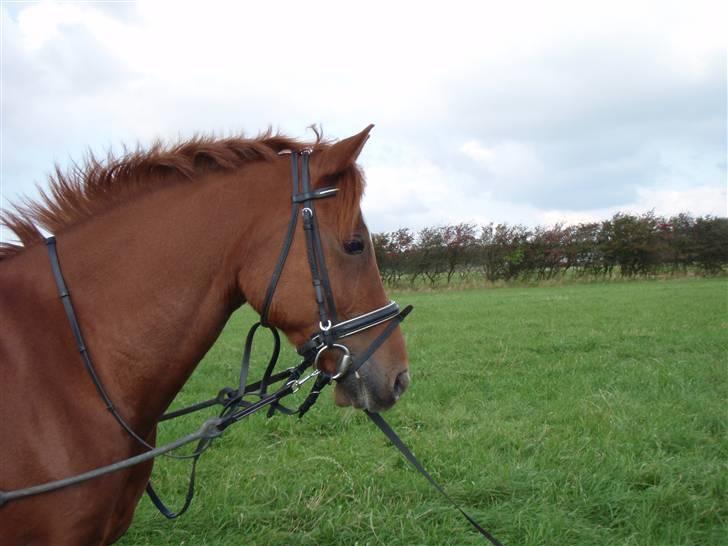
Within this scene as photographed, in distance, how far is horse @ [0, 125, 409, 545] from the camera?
86.8 inches

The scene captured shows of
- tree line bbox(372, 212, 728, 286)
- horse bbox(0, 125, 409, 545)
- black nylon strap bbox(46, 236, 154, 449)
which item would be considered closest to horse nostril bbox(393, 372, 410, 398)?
horse bbox(0, 125, 409, 545)

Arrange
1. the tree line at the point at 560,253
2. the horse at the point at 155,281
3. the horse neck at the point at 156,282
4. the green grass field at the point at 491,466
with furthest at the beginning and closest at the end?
the tree line at the point at 560,253 < the green grass field at the point at 491,466 < the horse neck at the point at 156,282 < the horse at the point at 155,281

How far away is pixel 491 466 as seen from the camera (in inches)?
180

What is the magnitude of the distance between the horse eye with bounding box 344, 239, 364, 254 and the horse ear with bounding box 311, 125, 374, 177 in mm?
313

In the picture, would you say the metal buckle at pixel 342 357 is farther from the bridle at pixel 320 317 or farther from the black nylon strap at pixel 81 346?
the black nylon strap at pixel 81 346

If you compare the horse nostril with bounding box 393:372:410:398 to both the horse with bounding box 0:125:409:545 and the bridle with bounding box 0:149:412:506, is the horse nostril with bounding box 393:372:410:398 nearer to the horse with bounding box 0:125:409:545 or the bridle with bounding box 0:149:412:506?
the horse with bounding box 0:125:409:545

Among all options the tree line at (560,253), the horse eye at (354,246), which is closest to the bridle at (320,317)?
the horse eye at (354,246)

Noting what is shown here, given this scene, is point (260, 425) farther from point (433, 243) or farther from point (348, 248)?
point (433, 243)

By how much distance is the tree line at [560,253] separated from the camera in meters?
36.8

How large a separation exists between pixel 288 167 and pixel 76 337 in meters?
1.12

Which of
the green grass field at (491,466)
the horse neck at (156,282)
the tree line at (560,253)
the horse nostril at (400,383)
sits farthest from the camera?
the tree line at (560,253)

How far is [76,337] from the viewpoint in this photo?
2242 millimetres

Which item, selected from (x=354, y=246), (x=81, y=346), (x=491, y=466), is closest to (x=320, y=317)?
(x=354, y=246)

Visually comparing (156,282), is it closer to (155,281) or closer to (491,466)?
(155,281)
